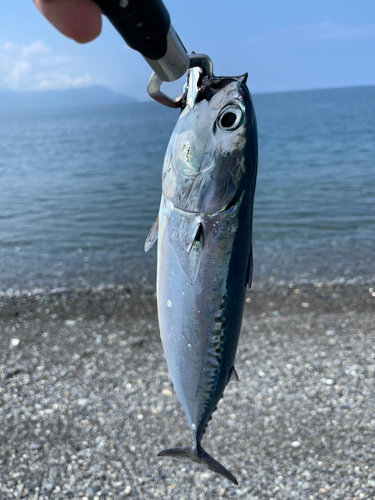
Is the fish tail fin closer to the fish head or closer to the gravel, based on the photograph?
the gravel

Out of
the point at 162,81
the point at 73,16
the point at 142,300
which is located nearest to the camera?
the point at 73,16

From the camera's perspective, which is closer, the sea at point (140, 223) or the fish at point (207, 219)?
the fish at point (207, 219)

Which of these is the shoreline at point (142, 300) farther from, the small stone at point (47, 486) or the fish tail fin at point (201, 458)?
the fish tail fin at point (201, 458)

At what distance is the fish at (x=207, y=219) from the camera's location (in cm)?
162

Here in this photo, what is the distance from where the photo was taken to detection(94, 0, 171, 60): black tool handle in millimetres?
1033

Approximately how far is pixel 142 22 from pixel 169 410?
4005 millimetres

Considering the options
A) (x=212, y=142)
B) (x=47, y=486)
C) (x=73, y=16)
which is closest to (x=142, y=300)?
(x=47, y=486)

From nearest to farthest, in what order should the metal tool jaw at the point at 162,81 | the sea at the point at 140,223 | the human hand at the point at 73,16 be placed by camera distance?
the human hand at the point at 73,16
the metal tool jaw at the point at 162,81
the sea at the point at 140,223

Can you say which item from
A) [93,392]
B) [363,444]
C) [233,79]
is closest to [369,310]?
[363,444]

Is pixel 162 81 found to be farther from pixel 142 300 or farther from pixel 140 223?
pixel 140 223

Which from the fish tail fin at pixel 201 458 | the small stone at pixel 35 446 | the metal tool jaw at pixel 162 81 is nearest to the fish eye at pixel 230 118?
the metal tool jaw at pixel 162 81

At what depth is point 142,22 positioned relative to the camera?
112 cm

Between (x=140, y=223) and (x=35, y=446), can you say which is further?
(x=140, y=223)

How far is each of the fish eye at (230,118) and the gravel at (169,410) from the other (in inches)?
123
